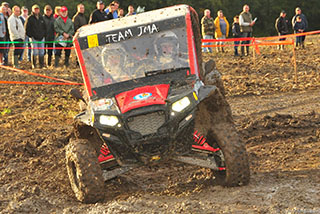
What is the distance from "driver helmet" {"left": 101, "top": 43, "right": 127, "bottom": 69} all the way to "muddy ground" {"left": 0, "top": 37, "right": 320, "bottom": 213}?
1.49 metres

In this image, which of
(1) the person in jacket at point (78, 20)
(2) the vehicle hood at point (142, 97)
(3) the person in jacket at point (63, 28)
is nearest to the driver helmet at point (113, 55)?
(2) the vehicle hood at point (142, 97)

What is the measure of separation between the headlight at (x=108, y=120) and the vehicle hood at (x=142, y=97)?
118 millimetres

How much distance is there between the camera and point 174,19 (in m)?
7.04

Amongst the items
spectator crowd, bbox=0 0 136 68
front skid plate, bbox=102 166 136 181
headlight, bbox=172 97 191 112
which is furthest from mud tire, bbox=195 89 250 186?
spectator crowd, bbox=0 0 136 68

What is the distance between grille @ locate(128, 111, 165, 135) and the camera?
599 centimetres

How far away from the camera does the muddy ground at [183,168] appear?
5844 mm

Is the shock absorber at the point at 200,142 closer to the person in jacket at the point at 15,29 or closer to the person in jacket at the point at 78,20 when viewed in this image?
the person in jacket at the point at 15,29

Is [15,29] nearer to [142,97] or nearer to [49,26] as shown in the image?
[49,26]

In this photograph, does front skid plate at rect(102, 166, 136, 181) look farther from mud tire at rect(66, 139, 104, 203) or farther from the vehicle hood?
the vehicle hood

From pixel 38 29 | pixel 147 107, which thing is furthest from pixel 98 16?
pixel 147 107

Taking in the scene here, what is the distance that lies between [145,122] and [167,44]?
53.9 inches

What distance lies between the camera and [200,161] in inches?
251

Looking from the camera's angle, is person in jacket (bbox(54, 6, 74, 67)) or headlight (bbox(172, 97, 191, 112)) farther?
person in jacket (bbox(54, 6, 74, 67))

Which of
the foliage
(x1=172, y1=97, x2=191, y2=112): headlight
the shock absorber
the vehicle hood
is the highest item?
the vehicle hood
